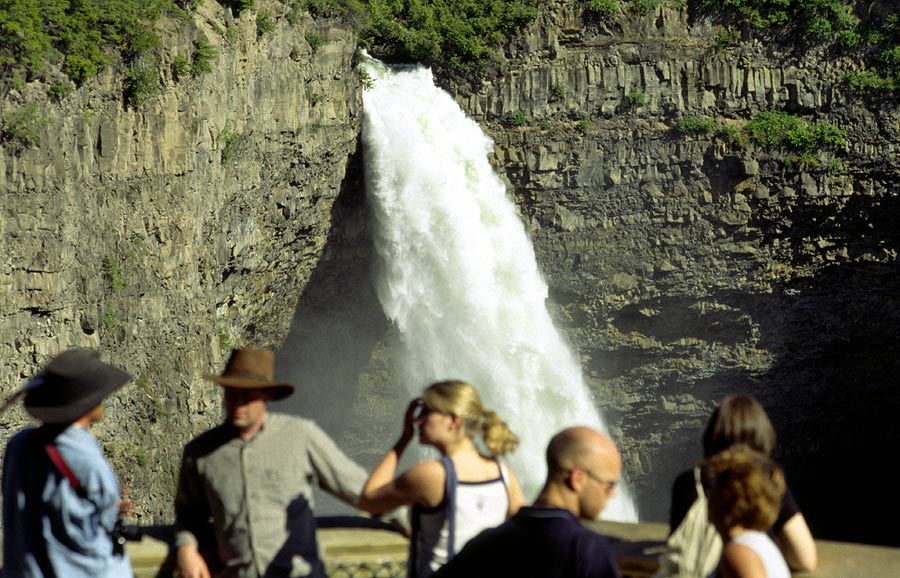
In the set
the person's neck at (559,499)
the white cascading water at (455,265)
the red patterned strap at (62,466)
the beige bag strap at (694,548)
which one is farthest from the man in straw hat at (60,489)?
the white cascading water at (455,265)

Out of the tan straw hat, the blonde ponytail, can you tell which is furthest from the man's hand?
the blonde ponytail

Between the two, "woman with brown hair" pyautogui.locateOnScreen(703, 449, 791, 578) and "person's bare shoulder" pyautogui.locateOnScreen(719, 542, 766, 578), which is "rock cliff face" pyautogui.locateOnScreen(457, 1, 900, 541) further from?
"person's bare shoulder" pyautogui.locateOnScreen(719, 542, 766, 578)

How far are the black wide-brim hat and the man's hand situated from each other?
862mm

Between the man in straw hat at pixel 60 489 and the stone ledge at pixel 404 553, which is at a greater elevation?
the man in straw hat at pixel 60 489

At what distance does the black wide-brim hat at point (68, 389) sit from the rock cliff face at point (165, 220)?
31.6 feet

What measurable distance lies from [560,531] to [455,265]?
21050 mm

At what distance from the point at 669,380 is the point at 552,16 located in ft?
31.5

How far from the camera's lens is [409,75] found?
2506cm

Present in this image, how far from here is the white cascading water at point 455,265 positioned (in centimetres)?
2416

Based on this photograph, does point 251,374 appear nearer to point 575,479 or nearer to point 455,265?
point 575,479

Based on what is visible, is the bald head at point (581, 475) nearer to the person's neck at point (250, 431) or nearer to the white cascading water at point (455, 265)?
the person's neck at point (250, 431)

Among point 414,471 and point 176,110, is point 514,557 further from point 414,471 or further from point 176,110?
point 176,110

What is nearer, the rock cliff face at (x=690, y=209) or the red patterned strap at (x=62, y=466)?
the red patterned strap at (x=62, y=466)

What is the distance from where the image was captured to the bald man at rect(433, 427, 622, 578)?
13.5 feet
